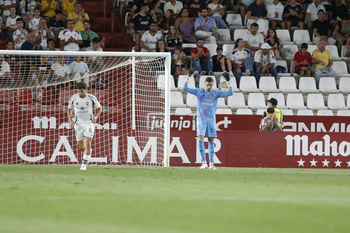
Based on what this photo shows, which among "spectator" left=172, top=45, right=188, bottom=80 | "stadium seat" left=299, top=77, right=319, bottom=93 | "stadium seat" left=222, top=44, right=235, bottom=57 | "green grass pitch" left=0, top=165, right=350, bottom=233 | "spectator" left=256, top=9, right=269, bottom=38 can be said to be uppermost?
"spectator" left=256, top=9, right=269, bottom=38

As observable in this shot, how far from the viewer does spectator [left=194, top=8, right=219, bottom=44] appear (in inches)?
698

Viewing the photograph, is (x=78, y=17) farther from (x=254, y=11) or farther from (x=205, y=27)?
(x=254, y=11)

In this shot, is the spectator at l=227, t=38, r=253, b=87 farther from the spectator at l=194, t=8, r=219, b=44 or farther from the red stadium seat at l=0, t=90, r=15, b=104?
the red stadium seat at l=0, t=90, r=15, b=104

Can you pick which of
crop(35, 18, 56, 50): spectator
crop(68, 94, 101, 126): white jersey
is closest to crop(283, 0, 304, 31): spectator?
crop(35, 18, 56, 50): spectator

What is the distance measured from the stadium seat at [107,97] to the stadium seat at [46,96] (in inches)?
47.8

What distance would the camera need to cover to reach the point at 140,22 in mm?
17484

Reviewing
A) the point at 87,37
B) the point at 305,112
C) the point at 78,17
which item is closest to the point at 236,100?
the point at 305,112

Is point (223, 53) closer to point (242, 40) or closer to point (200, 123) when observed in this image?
point (242, 40)

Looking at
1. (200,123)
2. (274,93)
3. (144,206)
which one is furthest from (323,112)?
(144,206)

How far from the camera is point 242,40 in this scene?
17.0 metres

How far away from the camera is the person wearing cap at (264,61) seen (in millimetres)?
17062

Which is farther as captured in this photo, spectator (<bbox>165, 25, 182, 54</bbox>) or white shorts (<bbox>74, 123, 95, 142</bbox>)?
spectator (<bbox>165, 25, 182, 54</bbox>)

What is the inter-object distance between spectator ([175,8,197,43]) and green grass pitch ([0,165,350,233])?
30.7 feet

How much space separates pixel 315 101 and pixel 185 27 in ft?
15.5
